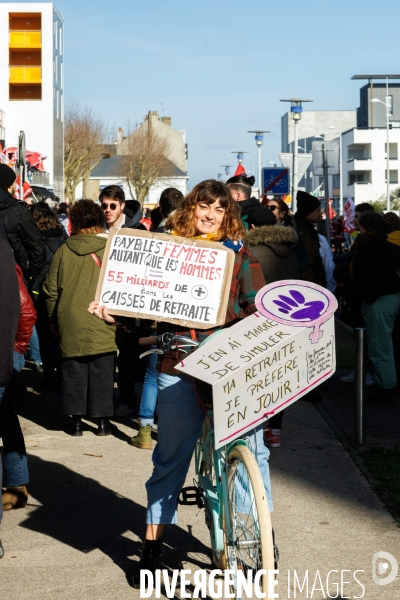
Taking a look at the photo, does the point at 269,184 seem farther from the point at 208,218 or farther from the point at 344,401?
the point at 208,218

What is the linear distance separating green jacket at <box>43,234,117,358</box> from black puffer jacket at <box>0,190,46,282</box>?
459 millimetres

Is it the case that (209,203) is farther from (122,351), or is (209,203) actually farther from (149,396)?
(122,351)

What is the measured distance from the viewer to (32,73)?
219 feet

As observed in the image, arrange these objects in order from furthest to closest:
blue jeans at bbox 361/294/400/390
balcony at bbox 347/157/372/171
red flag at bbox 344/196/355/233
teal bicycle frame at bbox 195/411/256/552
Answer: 1. balcony at bbox 347/157/372/171
2. red flag at bbox 344/196/355/233
3. blue jeans at bbox 361/294/400/390
4. teal bicycle frame at bbox 195/411/256/552

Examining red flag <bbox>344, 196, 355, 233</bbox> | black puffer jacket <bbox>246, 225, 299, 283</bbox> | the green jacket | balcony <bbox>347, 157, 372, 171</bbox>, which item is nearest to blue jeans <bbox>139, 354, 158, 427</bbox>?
the green jacket

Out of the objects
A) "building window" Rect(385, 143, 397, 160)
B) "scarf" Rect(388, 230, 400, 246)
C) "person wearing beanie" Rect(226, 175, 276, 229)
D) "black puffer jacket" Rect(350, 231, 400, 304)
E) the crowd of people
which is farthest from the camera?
"building window" Rect(385, 143, 397, 160)

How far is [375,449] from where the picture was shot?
7379mm

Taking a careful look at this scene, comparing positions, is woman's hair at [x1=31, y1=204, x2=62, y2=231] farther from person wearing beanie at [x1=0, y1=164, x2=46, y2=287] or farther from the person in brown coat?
the person in brown coat

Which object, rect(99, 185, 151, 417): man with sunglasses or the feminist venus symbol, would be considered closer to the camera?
the feminist venus symbol

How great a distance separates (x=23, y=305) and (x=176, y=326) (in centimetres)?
137

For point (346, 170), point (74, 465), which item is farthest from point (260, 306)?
point (346, 170)

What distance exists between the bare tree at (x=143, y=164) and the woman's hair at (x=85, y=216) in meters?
82.0

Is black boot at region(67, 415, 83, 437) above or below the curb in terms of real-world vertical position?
above

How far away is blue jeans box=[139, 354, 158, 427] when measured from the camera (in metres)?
7.54
